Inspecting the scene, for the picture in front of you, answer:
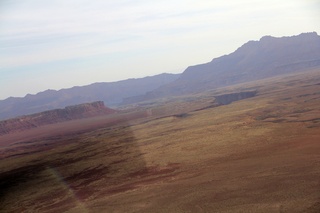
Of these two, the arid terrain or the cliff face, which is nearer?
the arid terrain

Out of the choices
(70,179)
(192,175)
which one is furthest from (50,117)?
(192,175)

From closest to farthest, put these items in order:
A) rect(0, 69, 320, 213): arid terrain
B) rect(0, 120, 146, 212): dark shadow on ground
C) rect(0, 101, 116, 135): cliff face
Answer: rect(0, 69, 320, 213): arid terrain
rect(0, 120, 146, 212): dark shadow on ground
rect(0, 101, 116, 135): cliff face

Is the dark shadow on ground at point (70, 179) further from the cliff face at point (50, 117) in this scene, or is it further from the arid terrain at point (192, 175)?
the cliff face at point (50, 117)

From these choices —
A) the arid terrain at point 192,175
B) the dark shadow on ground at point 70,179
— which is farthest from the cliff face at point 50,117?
the arid terrain at point 192,175

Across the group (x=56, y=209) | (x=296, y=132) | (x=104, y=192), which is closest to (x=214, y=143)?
(x=296, y=132)

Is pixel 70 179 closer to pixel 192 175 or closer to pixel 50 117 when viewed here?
pixel 192 175

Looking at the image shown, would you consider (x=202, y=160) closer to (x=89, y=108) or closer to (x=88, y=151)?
(x=88, y=151)

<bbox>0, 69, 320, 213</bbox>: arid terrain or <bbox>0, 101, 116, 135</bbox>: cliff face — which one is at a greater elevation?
<bbox>0, 101, 116, 135</bbox>: cliff face

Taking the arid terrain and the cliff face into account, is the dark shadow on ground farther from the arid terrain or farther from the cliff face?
the cliff face

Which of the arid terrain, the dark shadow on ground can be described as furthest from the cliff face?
the arid terrain
